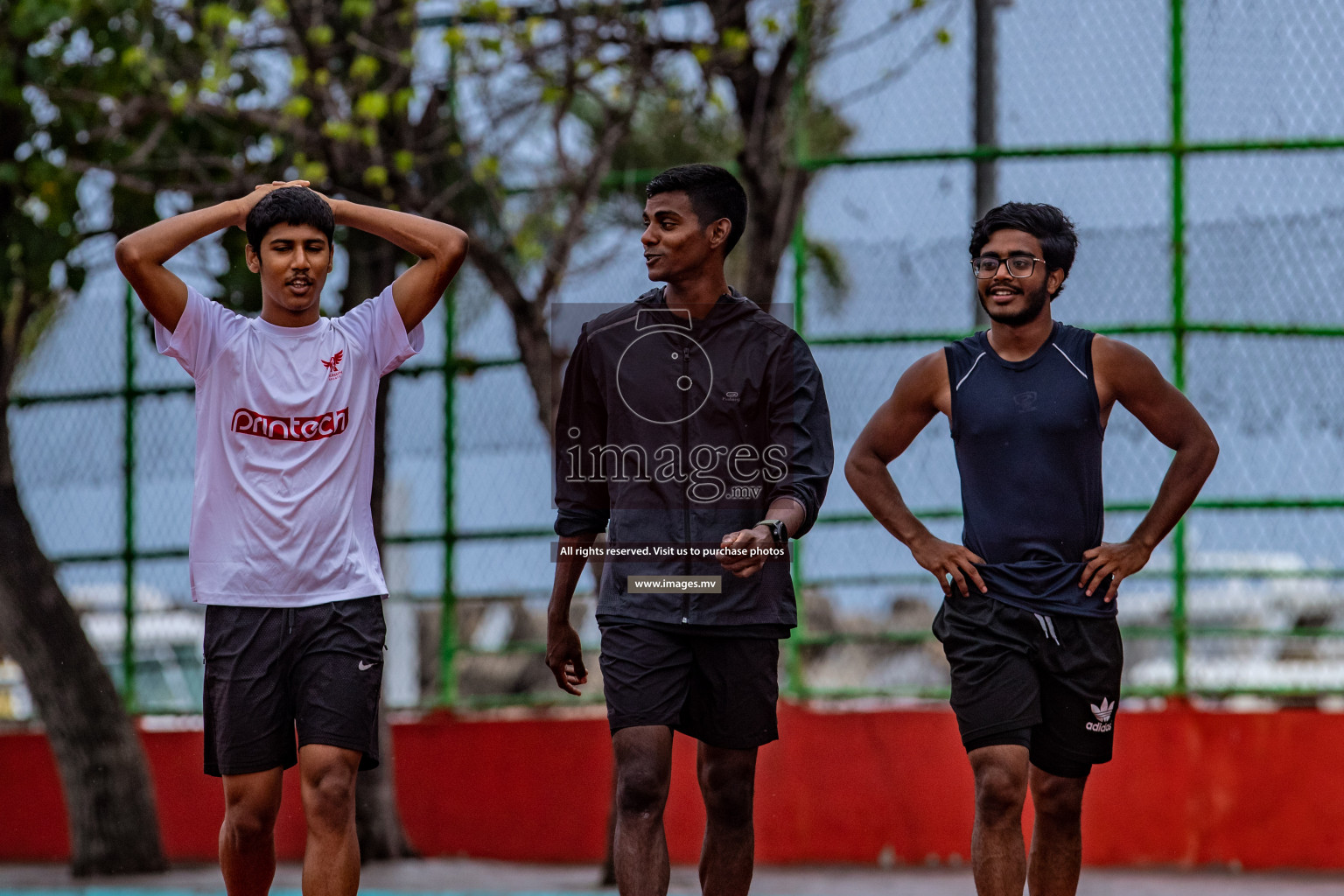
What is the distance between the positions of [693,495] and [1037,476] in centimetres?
96

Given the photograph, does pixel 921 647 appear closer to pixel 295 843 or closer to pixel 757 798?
pixel 757 798

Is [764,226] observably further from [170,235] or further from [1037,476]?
[170,235]

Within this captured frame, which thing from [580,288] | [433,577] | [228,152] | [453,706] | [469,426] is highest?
[228,152]

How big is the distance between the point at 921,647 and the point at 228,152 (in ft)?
13.1

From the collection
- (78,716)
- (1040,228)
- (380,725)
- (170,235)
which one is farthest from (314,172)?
(1040,228)

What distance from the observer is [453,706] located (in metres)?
8.47

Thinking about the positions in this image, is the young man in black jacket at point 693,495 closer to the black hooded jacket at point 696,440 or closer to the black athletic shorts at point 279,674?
the black hooded jacket at point 696,440

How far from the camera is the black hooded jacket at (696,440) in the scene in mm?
4652

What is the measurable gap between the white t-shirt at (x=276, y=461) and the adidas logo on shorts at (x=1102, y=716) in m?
Answer: 1.97

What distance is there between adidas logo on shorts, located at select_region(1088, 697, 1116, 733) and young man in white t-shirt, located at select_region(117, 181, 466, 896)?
1.95 metres

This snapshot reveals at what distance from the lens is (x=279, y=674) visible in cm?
459

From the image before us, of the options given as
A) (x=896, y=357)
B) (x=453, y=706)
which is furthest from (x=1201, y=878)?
(x=453, y=706)

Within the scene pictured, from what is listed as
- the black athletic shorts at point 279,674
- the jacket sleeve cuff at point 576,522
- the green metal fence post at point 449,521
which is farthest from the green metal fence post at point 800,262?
the black athletic shorts at point 279,674

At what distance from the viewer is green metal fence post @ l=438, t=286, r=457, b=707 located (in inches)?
334
